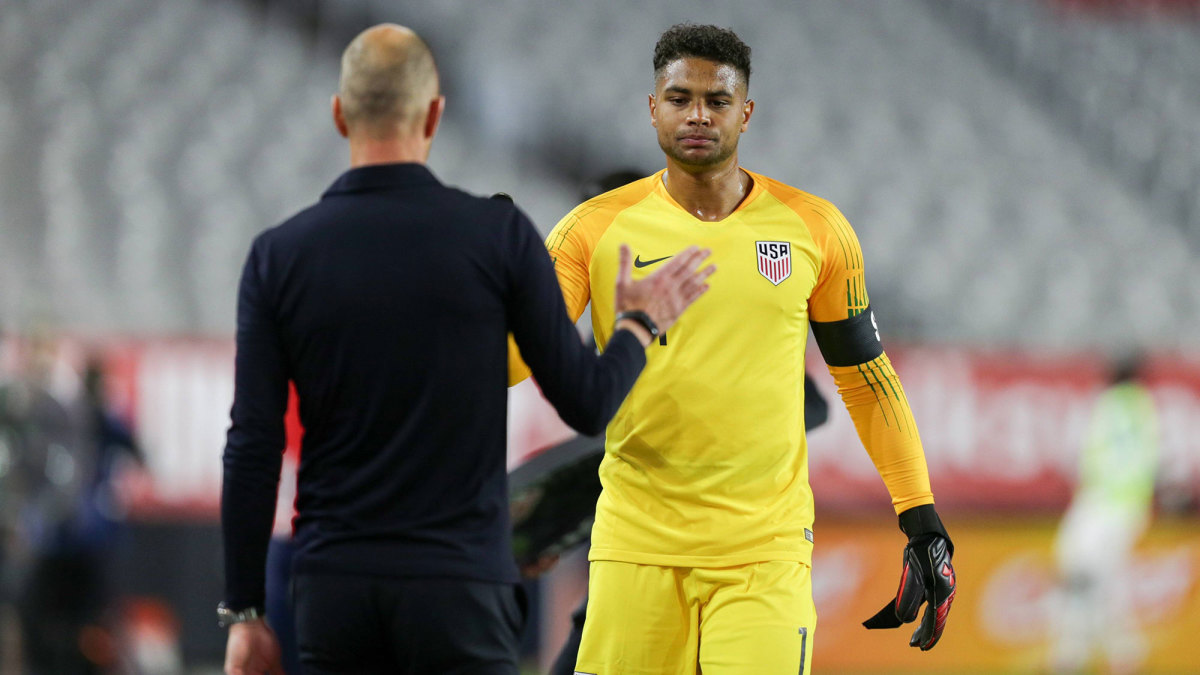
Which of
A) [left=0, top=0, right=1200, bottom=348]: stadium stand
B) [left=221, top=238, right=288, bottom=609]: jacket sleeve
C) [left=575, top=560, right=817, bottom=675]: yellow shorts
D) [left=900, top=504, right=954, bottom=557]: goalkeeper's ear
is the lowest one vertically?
[left=575, top=560, right=817, bottom=675]: yellow shorts

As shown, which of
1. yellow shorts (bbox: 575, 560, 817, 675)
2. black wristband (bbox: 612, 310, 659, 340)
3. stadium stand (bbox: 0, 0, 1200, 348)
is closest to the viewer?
black wristband (bbox: 612, 310, 659, 340)

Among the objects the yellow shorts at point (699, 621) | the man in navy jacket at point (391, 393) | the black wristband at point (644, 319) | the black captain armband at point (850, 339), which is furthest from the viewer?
the black captain armband at point (850, 339)

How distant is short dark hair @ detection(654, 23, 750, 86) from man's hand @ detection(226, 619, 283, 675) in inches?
68.0

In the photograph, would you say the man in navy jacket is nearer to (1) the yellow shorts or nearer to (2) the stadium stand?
(1) the yellow shorts

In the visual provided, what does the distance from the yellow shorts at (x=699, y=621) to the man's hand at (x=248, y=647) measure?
1.08 m

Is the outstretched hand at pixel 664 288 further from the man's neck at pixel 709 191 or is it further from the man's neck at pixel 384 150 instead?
the man's neck at pixel 709 191

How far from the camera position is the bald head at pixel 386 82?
2.47 metres

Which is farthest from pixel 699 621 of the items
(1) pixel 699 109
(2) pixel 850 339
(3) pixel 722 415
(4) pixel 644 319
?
(1) pixel 699 109

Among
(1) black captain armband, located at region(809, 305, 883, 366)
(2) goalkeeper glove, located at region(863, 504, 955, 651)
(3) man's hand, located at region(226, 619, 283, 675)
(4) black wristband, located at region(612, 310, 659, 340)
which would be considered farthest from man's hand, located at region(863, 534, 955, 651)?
(3) man's hand, located at region(226, 619, 283, 675)

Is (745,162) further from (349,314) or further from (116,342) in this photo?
(349,314)

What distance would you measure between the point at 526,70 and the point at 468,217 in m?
10.1

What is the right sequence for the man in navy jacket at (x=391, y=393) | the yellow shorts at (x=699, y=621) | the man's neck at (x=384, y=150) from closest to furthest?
the man in navy jacket at (x=391, y=393) → the man's neck at (x=384, y=150) → the yellow shorts at (x=699, y=621)

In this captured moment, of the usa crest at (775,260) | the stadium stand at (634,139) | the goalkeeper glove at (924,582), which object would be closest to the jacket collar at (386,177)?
the usa crest at (775,260)

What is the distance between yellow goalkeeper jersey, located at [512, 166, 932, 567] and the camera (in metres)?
3.34
